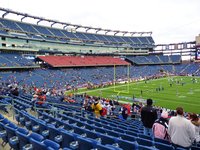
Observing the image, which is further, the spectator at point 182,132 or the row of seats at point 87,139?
the row of seats at point 87,139

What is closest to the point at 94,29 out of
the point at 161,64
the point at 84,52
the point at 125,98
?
the point at 84,52

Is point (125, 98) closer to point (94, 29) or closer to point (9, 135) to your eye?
point (9, 135)

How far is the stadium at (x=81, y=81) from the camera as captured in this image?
789 centimetres

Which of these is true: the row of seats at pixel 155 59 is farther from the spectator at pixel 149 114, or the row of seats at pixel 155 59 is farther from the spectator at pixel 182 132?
the spectator at pixel 182 132

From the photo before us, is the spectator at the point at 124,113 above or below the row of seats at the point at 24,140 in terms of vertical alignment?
below

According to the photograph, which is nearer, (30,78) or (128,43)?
(30,78)

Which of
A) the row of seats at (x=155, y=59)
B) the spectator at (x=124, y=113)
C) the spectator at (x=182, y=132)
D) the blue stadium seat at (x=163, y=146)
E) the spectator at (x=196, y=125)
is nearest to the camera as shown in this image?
the spectator at (x=182, y=132)

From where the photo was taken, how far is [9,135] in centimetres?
593

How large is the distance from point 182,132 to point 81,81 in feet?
138

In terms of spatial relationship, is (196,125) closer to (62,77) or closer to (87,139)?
(87,139)

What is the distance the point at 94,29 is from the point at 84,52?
510 inches

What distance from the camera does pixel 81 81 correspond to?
46750mm

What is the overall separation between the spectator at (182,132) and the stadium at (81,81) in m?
0.34

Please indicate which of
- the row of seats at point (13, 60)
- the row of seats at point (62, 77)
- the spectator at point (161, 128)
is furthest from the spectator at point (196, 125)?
the row of seats at point (13, 60)
